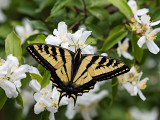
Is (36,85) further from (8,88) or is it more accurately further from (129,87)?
(129,87)

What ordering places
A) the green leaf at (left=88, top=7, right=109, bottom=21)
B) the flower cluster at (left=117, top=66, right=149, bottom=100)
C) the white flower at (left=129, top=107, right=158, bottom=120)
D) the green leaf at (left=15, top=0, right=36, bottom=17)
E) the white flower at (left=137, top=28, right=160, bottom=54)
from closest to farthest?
the white flower at (left=137, top=28, right=160, bottom=54)
the flower cluster at (left=117, top=66, right=149, bottom=100)
the green leaf at (left=88, top=7, right=109, bottom=21)
the green leaf at (left=15, top=0, right=36, bottom=17)
the white flower at (left=129, top=107, right=158, bottom=120)

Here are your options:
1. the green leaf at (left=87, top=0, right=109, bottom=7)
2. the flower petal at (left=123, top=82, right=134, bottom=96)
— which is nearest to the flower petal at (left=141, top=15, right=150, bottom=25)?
the flower petal at (left=123, top=82, right=134, bottom=96)

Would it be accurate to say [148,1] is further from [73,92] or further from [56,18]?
[73,92]

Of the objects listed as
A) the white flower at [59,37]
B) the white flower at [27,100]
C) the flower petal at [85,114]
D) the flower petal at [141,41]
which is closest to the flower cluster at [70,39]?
the white flower at [59,37]

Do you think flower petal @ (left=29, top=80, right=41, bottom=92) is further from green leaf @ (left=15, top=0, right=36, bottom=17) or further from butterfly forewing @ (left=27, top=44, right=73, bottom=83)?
green leaf @ (left=15, top=0, right=36, bottom=17)

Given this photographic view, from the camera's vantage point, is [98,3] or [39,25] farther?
[98,3]

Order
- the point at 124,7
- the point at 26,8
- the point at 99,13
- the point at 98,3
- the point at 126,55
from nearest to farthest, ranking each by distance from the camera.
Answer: the point at 124,7 → the point at 126,55 → the point at 99,13 → the point at 98,3 → the point at 26,8

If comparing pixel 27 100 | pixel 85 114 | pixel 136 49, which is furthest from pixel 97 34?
pixel 27 100

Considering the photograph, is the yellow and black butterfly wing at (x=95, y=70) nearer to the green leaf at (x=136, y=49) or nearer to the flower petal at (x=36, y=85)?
the flower petal at (x=36, y=85)
